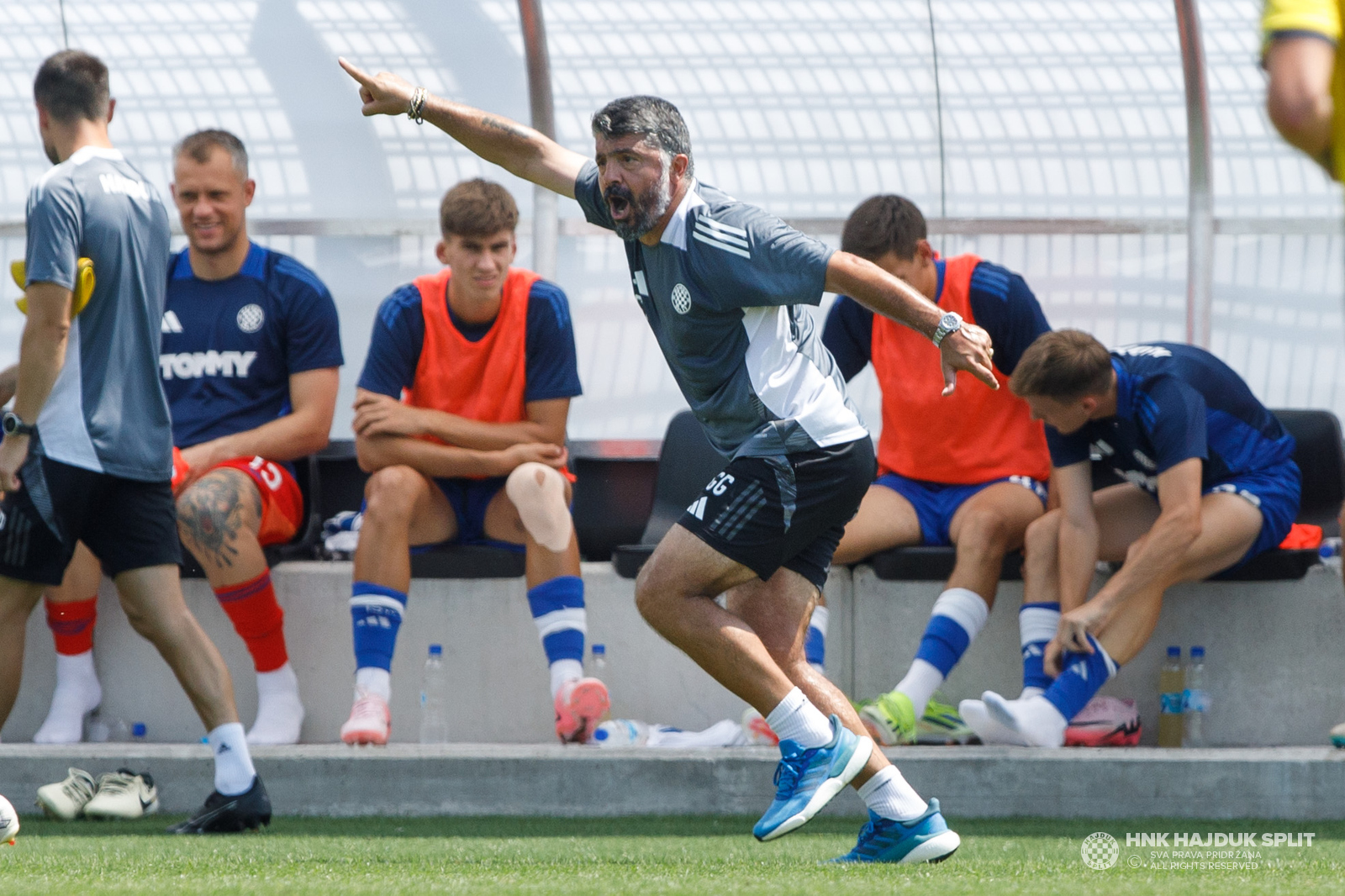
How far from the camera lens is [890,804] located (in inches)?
147

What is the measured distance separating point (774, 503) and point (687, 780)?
1514 millimetres

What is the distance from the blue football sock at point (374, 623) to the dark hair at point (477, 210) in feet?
4.23

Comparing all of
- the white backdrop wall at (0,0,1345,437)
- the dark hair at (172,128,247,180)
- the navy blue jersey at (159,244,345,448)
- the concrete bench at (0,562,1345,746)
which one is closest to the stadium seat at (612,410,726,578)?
the concrete bench at (0,562,1345,746)

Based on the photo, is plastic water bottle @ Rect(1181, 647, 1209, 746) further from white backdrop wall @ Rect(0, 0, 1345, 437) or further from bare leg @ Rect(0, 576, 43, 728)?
bare leg @ Rect(0, 576, 43, 728)

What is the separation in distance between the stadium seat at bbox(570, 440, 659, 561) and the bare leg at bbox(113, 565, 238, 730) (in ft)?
7.30

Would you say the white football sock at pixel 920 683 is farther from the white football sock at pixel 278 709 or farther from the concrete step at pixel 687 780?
the white football sock at pixel 278 709

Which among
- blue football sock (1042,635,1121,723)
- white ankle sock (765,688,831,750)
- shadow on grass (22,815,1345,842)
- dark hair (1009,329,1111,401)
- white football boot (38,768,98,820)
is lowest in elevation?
shadow on grass (22,815,1345,842)

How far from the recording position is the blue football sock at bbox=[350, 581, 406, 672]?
523cm

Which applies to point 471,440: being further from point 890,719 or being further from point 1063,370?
point 1063,370

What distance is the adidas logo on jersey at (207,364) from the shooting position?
5.79 metres

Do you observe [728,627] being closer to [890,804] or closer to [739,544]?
[739,544]

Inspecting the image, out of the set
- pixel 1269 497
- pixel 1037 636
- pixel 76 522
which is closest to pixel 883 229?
pixel 1037 636

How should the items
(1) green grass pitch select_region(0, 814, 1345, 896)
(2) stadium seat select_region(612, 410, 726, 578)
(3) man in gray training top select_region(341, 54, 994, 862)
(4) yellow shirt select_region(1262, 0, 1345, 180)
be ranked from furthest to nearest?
(2) stadium seat select_region(612, 410, 726, 578), (3) man in gray training top select_region(341, 54, 994, 862), (1) green grass pitch select_region(0, 814, 1345, 896), (4) yellow shirt select_region(1262, 0, 1345, 180)

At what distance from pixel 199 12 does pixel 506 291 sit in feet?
7.62
